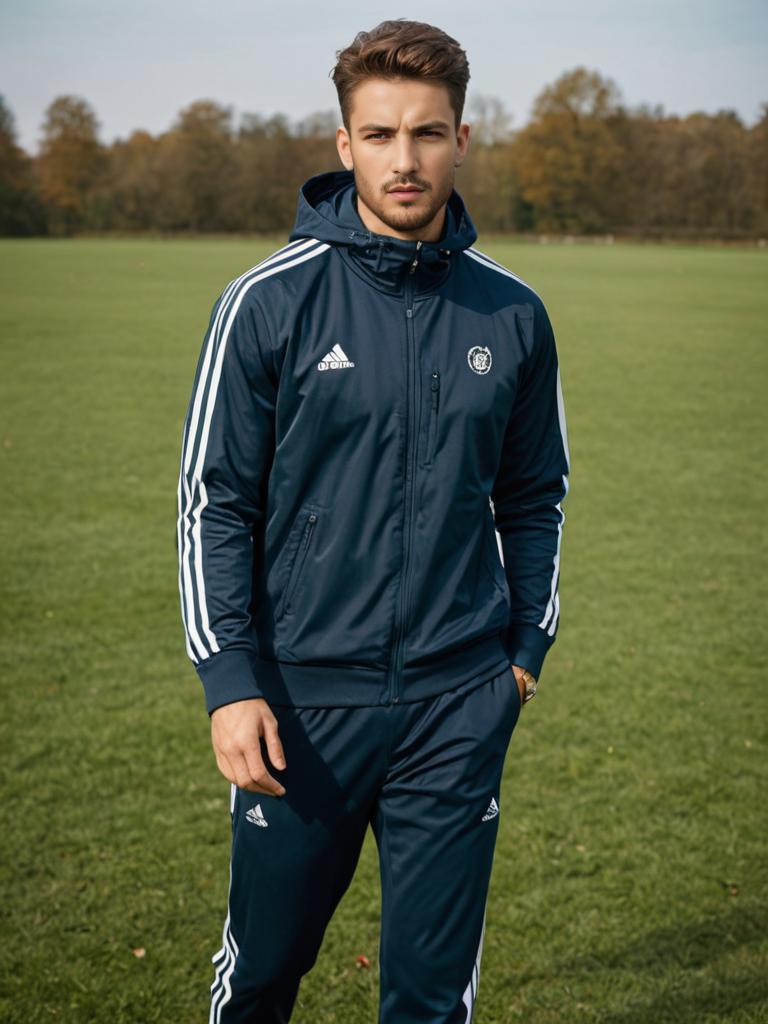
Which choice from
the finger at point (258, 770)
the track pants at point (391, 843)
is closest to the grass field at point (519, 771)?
the track pants at point (391, 843)

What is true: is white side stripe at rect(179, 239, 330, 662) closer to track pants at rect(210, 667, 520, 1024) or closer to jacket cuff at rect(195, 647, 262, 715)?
jacket cuff at rect(195, 647, 262, 715)

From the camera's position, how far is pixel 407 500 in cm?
235

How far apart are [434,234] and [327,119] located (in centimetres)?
11729

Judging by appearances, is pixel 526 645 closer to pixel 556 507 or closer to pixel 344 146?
pixel 556 507

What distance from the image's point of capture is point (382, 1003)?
2449 mm

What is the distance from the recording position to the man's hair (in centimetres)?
230

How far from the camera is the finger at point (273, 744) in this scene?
2.18 meters

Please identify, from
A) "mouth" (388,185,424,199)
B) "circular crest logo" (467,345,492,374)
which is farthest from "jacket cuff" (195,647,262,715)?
"mouth" (388,185,424,199)

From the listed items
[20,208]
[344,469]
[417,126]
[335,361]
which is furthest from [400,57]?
[20,208]

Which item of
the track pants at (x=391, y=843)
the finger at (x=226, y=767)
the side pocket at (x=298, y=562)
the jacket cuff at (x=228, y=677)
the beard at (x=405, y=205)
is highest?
the beard at (x=405, y=205)

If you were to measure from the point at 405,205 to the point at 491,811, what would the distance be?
4.61ft

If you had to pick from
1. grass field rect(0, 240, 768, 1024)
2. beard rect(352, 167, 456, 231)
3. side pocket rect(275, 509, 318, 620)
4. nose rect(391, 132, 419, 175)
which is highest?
nose rect(391, 132, 419, 175)

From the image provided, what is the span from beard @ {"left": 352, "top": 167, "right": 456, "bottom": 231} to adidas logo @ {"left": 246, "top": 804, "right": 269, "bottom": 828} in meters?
1.36

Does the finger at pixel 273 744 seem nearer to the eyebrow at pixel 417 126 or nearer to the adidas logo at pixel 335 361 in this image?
the adidas logo at pixel 335 361
